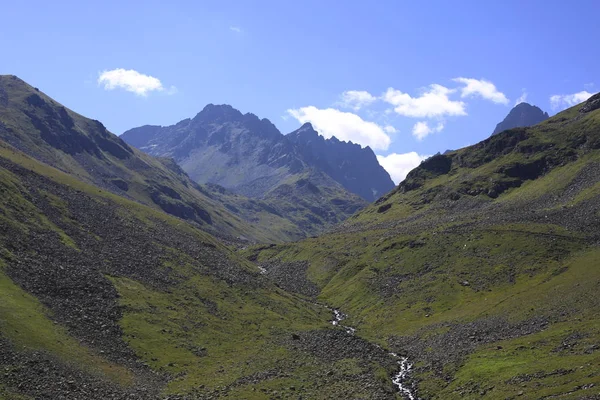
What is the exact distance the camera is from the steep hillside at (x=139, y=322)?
7575 cm

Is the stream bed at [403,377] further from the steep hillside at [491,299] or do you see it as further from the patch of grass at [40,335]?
the patch of grass at [40,335]

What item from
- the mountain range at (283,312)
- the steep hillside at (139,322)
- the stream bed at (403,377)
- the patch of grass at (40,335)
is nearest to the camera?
the patch of grass at (40,335)

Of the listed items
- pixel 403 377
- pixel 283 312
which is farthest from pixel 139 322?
pixel 403 377

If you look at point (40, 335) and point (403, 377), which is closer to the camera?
point (40, 335)

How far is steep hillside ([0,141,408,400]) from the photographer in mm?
75750

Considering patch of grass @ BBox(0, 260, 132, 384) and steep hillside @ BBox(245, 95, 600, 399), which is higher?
steep hillside @ BBox(245, 95, 600, 399)

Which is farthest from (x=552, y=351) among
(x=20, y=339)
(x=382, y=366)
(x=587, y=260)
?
(x=20, y=339)

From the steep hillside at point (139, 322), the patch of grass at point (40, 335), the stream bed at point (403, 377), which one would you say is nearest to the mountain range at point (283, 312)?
the patch of grass at point (40, 335)

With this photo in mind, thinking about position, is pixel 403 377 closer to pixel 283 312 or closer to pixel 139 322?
pixel 139 322

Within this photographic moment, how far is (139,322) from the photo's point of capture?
10056 centimetres

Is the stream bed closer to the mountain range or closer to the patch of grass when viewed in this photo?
the mountain range

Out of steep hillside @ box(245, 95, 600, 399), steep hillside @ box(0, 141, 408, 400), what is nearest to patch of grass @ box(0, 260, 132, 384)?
steep hillside @ box(0, 141, 408, 400)

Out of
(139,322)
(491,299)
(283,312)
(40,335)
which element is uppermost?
(491,299)

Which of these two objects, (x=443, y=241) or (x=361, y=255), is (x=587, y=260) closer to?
(x=443, y=241)
